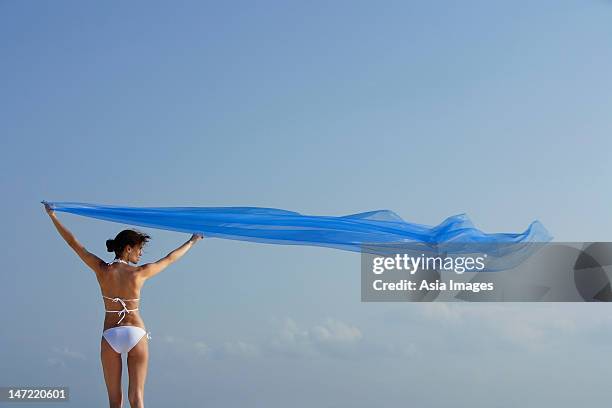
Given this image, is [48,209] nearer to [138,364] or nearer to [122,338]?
[122,338]

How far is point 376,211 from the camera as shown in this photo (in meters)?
7.93

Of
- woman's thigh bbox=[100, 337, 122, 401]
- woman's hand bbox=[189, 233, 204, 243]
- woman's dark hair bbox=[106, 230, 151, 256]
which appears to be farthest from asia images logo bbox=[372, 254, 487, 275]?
woman's thigh bbox=[100, 337, 122, 401]

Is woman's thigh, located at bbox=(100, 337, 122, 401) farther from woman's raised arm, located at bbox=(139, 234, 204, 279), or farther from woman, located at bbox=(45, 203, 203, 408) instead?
woman's raised arm, located at bbox=(139, 234, 204, 279)

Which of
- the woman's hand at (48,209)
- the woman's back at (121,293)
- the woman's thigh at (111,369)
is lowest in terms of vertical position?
the woman's thigh at (111,369)

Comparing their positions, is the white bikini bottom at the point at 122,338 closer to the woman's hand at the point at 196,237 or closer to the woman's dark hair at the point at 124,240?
the woman's dark hair at the point at 124,240

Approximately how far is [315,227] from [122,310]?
6.76 feet

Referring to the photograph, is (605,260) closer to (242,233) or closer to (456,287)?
(456,287)

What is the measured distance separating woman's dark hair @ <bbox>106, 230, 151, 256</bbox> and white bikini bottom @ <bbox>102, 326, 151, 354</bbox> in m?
0.59

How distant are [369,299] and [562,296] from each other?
80.9 inches

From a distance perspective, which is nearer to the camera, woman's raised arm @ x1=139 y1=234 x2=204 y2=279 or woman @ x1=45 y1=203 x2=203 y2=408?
woman @ x1=45 y1=203 x2=203 y2=408

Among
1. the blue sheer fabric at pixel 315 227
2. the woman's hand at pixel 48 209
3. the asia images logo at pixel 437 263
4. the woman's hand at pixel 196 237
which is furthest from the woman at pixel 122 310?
the asia images logo at pixel 437 263

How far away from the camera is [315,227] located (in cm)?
771

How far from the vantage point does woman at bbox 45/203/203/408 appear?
6344 millimetres

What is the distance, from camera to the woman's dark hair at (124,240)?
6.47 metres
